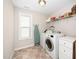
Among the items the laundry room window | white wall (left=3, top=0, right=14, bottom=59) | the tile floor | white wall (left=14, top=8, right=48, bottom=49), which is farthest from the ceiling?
the tile floor

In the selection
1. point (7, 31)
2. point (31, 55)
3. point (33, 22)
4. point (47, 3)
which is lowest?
point (31, 55)

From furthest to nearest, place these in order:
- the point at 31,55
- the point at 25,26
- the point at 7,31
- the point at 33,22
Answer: the point at 33,22
the point at 25,26
the point at 31,55
the point at 7,31

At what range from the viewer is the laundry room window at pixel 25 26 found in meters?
3.51

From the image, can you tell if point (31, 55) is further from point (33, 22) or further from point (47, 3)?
point (47, 3)

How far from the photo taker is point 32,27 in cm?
387

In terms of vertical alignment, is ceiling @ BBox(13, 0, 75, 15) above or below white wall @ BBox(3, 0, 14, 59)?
above

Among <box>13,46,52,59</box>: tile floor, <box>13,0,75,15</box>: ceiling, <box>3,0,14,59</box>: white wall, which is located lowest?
<box>13,46,52,59</box>: tile floor

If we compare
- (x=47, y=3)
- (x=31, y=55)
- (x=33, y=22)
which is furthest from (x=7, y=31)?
(x=33, y=22)

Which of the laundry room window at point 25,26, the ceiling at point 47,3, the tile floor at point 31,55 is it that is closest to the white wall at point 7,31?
the tile floor at point 31,55

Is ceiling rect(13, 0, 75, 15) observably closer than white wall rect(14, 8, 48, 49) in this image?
Yes

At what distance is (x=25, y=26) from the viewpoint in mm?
3715

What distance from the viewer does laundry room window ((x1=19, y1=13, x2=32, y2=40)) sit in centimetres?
351

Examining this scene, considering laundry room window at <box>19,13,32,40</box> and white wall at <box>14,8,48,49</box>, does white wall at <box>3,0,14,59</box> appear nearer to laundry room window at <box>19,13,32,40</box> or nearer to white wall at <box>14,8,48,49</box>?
white wall at <box>14,8,48,49</box>

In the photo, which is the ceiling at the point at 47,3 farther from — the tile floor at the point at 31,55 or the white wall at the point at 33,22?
the tile floor at the point at 31,55
